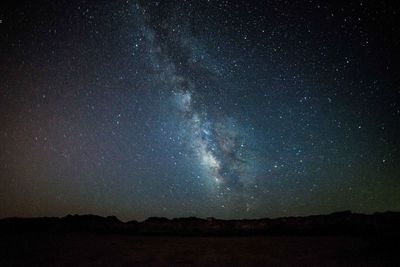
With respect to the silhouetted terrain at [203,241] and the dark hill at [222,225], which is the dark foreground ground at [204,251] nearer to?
the silhouetted terrain at [203,241]

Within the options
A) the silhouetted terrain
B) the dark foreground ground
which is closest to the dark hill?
the silhouetted terrain

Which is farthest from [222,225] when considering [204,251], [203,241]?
[204,251]

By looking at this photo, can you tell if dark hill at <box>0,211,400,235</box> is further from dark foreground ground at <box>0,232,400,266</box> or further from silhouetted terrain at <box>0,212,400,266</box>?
dark foreground ground at <box>0,232,400,266</box>

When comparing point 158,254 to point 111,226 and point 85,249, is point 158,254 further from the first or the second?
point 111,226

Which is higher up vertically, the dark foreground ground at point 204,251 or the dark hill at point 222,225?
the dark hill at point 222,225

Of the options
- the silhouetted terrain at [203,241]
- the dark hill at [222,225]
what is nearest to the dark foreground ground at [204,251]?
the silhouetted terrain at [203,241]

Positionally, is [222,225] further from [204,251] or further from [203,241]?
[204,251]

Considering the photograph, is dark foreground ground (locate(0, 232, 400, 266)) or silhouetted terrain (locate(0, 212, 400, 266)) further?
silhouetted terrain (locate(0, 212, 400, 266))

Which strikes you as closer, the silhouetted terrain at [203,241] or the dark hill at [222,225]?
the silhouetted terrain at [203,241]

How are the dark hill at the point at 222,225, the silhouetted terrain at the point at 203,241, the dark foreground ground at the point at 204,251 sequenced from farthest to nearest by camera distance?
the dark hill at the point at 222,225, the silhouetted terrain at the point at 203,241, the dark foreground ground at the point at 204,251

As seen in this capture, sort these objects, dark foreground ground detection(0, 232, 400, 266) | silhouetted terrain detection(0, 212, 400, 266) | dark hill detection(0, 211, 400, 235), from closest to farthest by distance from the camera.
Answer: dark foreground ground detection(0, 232, 400, 266), silhouetted terrain detection(0, 212, 400, 266), dark hill detection(0, 211, 400, 235)

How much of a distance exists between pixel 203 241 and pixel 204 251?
2.87ft

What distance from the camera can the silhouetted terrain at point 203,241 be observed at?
6125mm

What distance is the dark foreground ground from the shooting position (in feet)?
19.4
